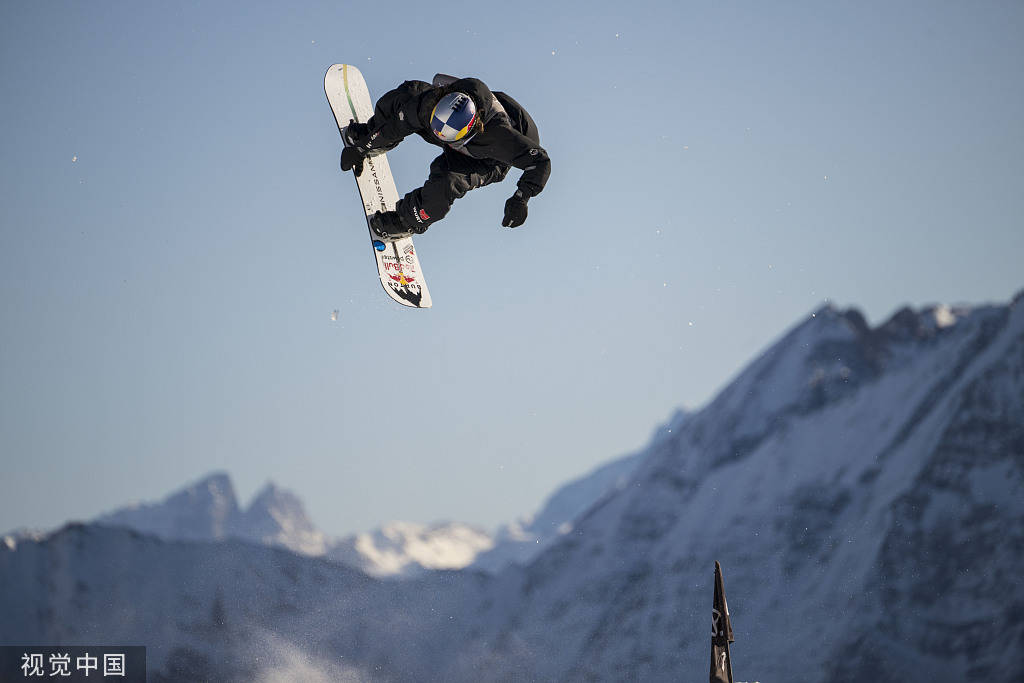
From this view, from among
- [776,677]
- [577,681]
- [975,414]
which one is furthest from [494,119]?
[975,414]

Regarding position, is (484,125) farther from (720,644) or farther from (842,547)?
(842,547)

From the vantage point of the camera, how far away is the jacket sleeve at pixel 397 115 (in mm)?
11727

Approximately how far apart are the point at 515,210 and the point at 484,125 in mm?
1014

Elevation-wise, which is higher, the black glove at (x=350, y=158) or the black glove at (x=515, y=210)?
the black glove at (x=350, y=158)

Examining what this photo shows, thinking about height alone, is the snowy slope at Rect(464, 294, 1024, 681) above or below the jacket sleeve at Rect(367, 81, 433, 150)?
above

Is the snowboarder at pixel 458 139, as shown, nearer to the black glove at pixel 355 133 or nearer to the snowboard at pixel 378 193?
the black glove at pixel 355 133

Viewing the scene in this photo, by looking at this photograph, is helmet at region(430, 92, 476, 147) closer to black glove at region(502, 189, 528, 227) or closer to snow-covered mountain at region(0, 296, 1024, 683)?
black glove at region(502, 189, 528, 227)

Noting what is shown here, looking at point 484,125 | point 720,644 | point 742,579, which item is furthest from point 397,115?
point 742,579

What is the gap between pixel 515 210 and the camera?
38.5 feet

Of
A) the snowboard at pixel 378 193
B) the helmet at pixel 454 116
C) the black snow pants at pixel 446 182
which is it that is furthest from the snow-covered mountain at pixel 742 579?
the helmet at pixel 454 116

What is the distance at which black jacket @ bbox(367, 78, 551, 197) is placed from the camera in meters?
11.5

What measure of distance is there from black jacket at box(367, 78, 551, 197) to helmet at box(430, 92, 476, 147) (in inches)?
3.9

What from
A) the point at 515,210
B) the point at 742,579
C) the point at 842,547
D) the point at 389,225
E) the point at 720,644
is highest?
the point at 842,547

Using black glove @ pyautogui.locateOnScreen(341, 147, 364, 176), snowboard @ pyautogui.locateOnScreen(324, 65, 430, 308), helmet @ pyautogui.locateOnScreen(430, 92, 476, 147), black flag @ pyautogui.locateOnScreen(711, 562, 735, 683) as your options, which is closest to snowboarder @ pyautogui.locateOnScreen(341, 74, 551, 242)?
helmet @ pyautogui.locateOnScreen(430, 92, 476, 147)
